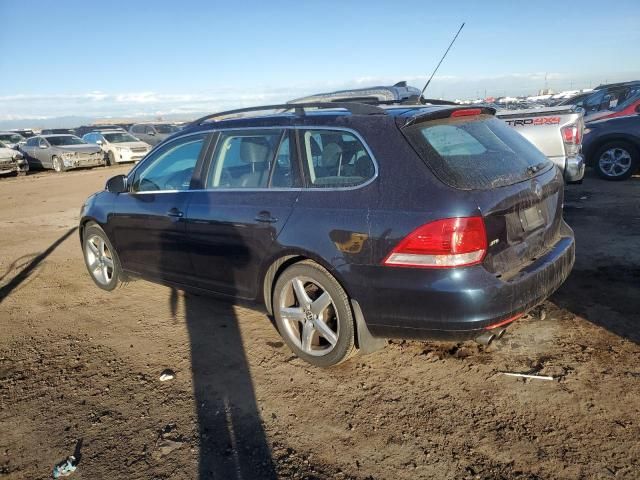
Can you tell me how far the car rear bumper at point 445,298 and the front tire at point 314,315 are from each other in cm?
19

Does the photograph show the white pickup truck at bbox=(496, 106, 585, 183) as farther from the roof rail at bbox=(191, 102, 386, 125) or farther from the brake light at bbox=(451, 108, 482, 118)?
the roof rail at bbox=(191, 102, 386, 125)

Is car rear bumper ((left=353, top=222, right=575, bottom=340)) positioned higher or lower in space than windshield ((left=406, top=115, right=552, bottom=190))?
lower

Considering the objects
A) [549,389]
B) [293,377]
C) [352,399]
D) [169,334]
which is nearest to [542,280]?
[549,389]

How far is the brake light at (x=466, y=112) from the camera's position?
11.0 feet

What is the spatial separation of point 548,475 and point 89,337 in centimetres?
358

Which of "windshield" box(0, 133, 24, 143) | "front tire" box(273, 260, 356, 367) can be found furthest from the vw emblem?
"windshield" box(0, 133, 24, 143)

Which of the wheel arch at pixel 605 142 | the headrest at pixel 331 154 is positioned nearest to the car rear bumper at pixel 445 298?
the headrest at pixel 331 154

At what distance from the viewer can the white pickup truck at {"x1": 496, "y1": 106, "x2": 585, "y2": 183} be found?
23.2ft

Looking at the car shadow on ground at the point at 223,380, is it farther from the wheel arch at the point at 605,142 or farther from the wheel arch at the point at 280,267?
→ the wheel arch at the point at 605,142

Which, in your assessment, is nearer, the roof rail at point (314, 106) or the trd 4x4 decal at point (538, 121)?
the roof rail at point (314, 106)

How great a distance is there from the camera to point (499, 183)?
2979mm

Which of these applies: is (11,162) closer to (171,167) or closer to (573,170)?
(171,167)

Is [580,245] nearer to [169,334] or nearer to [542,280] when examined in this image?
[542,280]

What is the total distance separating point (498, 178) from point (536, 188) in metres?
0.37
